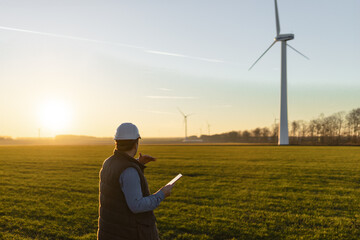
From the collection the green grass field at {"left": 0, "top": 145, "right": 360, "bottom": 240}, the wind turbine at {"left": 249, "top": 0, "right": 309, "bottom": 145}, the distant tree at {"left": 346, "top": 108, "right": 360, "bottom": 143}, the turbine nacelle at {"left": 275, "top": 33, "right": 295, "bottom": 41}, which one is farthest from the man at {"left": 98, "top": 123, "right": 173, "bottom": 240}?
the distant tree at {"left": 346, "top": 108, "right": 360, "bottom": 143}

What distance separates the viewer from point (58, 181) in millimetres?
16766

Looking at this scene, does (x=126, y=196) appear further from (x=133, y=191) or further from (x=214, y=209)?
(x=214, y=209)

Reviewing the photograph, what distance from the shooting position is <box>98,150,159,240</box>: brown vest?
3.16 metres

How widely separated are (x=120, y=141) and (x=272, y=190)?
474 inches

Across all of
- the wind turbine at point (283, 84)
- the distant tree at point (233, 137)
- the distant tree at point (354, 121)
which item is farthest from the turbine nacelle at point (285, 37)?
the distant tree at point (233, 137)

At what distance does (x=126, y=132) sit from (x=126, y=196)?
2.37ft

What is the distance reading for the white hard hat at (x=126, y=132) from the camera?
3264mm

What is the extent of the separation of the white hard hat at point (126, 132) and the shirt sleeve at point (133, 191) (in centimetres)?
38

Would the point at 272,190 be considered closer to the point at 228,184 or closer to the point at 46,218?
the point at 228,184

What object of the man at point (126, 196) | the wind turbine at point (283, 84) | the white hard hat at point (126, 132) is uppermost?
the wind turbine at point (283, 84)

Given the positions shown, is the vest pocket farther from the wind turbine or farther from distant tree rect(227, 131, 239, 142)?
distant tree rect(227, 131, 239, 142)

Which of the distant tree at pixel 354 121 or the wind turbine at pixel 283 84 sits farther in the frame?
the distant tree at pixel 354 121

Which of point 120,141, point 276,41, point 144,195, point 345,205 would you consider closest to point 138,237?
point 144,195

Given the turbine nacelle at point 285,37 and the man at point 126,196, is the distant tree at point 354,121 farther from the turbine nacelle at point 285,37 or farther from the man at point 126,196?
the man at point 126,196
